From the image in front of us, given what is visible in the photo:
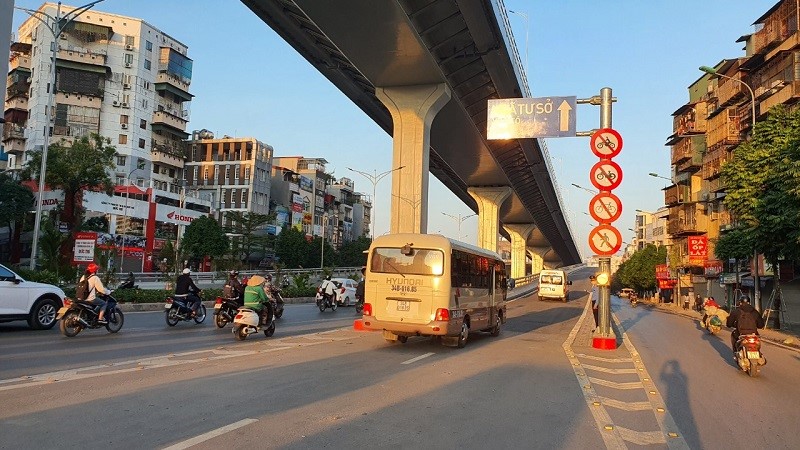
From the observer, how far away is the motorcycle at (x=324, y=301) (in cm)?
2764

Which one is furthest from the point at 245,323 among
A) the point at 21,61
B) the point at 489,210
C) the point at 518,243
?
the point at 518,243

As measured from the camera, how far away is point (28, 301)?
1402 cm

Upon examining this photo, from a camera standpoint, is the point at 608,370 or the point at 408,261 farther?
the point at 408,261

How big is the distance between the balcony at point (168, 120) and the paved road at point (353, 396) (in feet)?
202

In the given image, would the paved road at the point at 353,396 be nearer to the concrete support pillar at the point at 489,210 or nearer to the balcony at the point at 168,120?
the concrete support pillar at the point at 489,210

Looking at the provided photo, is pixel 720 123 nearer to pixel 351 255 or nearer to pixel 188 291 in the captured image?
pixel 188 291

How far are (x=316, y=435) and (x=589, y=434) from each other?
2.92m

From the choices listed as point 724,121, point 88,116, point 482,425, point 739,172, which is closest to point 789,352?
point 739,172

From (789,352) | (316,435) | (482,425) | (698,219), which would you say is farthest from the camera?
(698,219)

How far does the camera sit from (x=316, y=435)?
584cm

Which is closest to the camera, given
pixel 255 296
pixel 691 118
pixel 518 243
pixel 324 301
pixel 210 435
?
pixel 210 435

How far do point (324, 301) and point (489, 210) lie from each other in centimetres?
3073

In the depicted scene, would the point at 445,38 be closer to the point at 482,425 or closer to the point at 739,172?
the point at 739,172

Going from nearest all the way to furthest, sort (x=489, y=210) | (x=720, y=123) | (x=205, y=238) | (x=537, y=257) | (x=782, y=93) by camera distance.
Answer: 1. (x=782, y=93)
2. (x=720, y=123)
3. (x=489, y=210)
4. (x=205, y=238)
5. (x=537, y=257)
